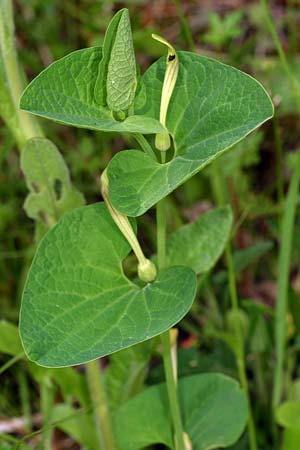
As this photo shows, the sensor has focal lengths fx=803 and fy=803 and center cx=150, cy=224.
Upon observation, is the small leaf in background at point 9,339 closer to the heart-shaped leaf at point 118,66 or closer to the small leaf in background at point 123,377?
the small leaf in background at point 123,377

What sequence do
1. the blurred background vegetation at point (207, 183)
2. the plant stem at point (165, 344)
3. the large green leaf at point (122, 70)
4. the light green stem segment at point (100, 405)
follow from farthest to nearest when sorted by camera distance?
the blurred background vegetation at point (207, 183), the light green stem segment at point (100, 405), the plant stem at point (165, 344), the large green leaf at point (122, 70)

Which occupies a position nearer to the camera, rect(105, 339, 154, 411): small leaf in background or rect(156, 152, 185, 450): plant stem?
rect(156, 152, 185, 450): plant stem

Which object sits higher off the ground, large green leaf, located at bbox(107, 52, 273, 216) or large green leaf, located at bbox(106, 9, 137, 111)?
large green leaf, located at bbox(106, 9, 137, 111)

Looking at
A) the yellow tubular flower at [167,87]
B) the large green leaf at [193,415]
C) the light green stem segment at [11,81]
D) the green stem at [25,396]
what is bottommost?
the green stem at [25,396]

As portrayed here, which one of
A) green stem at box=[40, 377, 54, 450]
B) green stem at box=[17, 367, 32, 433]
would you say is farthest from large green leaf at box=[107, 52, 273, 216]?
green stem at box=[17, 367, 32, 433]

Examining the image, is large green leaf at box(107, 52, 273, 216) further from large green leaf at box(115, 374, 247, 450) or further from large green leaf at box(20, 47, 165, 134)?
large green leaf at box(115, 374, 247, 450)

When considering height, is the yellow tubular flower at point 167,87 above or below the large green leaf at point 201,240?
above

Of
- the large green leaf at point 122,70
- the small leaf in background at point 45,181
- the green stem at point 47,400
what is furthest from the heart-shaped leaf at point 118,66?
the green stem at point 47,400
